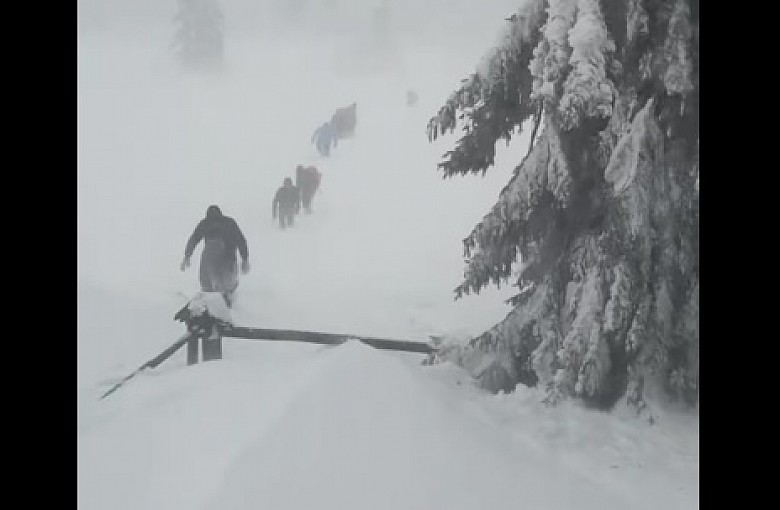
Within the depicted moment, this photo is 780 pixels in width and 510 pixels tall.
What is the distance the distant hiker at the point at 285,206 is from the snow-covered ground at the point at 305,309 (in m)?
0.27

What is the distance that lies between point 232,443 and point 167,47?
2174cm

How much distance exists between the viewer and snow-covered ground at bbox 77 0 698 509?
411 cm

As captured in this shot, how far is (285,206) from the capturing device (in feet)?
49.6

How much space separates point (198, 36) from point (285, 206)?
427 inches

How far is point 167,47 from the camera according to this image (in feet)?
75.1

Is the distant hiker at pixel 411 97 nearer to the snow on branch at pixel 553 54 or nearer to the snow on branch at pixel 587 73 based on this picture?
the snow on branch at pixel 553 54

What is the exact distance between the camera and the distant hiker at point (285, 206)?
1502cm

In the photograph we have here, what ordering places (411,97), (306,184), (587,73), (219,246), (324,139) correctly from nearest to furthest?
(587,73) < (219,246) < (306,184) < (324,139) < (411,97)

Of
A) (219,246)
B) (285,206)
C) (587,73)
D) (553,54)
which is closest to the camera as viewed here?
(587,73)

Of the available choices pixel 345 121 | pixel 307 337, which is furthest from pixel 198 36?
pixel 307 337

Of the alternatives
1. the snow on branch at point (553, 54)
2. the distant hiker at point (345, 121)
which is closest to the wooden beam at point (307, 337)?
the snow on branch at point (553, 54)

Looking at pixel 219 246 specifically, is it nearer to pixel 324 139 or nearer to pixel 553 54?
pixel 553 54

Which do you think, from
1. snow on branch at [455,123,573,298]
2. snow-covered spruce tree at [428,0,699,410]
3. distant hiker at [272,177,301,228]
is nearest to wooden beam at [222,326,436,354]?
snow on branch at [455,123,573,298]

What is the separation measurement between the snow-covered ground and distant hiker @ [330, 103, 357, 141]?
2.38 feet
